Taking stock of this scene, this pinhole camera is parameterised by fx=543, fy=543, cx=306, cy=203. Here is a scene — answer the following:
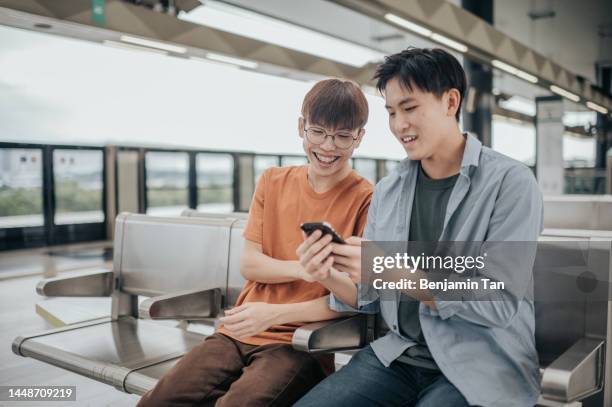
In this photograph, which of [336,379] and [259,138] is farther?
[259,138]

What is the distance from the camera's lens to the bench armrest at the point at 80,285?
2.37m

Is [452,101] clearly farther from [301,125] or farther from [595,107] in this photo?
[595,107]

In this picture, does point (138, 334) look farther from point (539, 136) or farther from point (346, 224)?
point (539, 136)

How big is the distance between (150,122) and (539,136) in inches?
263

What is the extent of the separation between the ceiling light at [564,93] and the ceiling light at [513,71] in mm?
1189

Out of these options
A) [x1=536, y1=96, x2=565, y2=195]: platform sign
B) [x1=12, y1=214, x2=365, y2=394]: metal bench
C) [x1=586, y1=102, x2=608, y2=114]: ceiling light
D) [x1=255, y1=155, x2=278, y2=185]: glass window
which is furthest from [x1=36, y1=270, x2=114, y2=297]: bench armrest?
[x1=586, y1=102, x2=608, y2=114]: ceiling light

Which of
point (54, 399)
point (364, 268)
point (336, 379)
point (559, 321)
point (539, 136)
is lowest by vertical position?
point (54, 399)

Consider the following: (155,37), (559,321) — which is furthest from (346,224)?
(155,37)

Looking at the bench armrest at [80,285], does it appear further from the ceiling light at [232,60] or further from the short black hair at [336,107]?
the ceiling light at [232,60]

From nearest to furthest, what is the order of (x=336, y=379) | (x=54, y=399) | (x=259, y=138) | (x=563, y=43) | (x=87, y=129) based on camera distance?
(x=336, y=379) → (x=54, y=399) → (x=87, y=129) → (x=259, y=138) → (x=563, y=43)

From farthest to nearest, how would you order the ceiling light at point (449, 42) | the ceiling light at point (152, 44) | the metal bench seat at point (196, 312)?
the ceiling light at point (449, 42) → the ceiling light at point (152, 44) → the metal bench seat at point (196, 312)

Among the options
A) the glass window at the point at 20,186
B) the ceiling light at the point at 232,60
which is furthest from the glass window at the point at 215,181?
the ceiling light at the point at 232,60

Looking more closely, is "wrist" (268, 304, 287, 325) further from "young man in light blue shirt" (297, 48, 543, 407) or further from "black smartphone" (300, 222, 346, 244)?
"black smartphone" (300, 222, 346, 244)

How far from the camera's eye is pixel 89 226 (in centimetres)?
901
